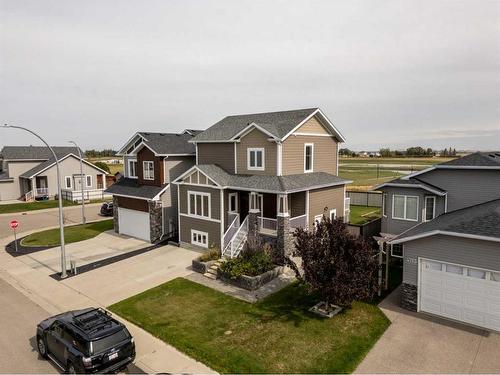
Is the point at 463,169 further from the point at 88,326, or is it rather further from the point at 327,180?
the point at 88,326

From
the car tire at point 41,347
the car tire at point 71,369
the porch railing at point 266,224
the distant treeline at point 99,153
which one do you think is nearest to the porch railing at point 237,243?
the porch railing at point 266,224

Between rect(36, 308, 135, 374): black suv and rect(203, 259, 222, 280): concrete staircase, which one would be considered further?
rect(203, 259, 222, 280): concrete staircase

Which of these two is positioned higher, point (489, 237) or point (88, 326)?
point (489, 237)

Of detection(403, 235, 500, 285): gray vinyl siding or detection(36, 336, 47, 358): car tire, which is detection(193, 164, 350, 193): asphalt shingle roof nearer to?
detection(403, 235, 500, 285): gray vinyl siding

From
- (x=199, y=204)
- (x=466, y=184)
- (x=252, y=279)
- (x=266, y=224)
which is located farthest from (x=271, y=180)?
(x=466, y=184)

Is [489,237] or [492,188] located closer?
[489,237]

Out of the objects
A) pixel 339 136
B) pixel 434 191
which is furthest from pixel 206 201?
pixel 434 191

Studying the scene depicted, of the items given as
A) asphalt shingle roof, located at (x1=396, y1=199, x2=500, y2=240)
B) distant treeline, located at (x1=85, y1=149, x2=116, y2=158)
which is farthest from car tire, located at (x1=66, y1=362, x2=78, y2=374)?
distant treeline, located at (x1=85, y1=149, x2=116, y2=158)
